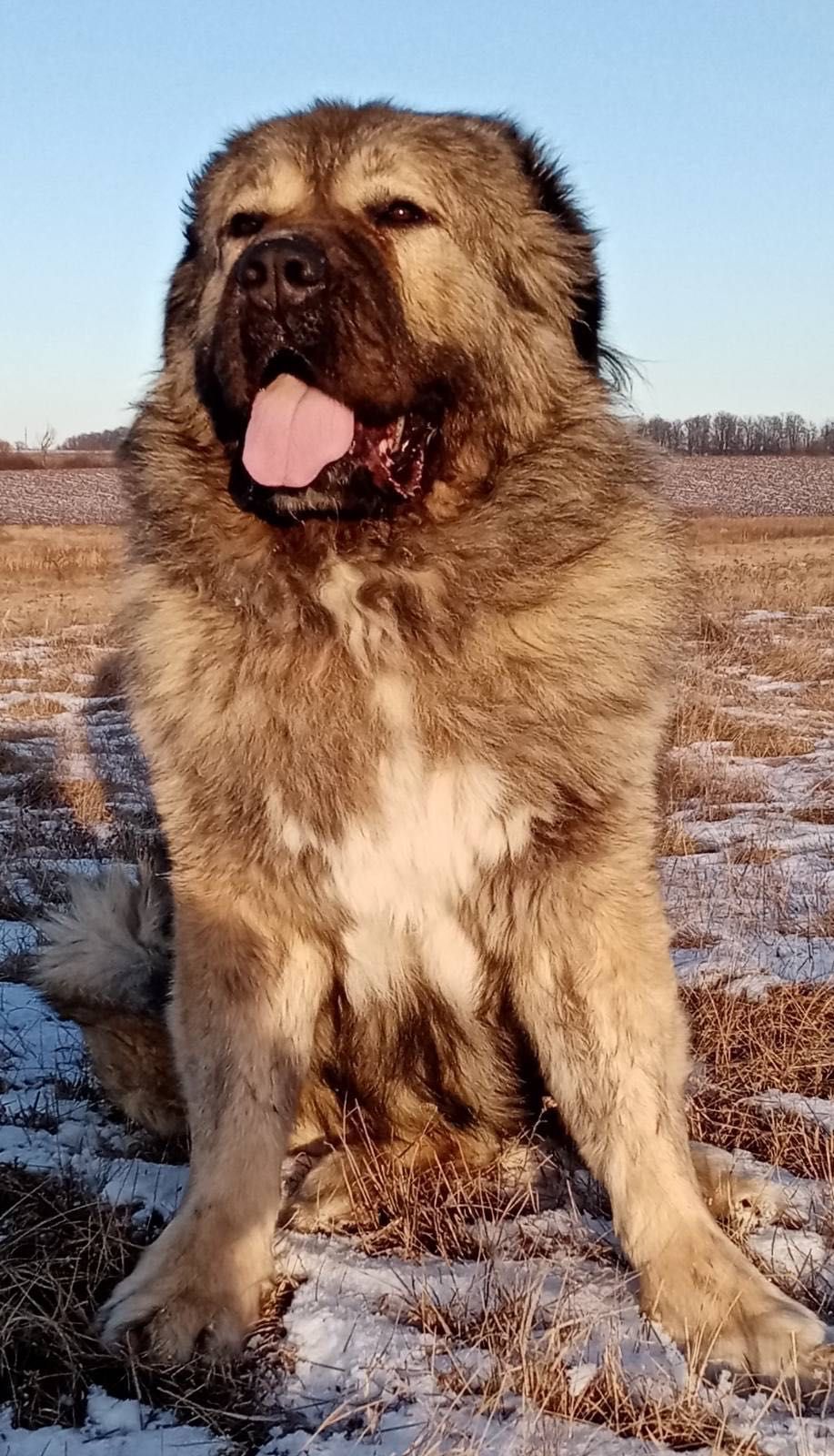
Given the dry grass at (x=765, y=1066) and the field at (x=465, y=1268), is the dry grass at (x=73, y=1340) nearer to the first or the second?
the field at (x=465, y=1268)

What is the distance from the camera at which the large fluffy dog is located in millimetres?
2326

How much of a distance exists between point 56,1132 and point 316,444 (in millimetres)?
1609

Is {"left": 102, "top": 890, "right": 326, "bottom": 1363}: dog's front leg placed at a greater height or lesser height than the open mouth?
lesser

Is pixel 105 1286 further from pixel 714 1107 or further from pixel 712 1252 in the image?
pixel 714 1107

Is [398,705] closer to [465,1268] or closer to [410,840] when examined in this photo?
[410,840]

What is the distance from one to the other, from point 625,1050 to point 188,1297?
2.89 feet

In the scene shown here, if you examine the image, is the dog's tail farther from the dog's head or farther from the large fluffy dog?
the dog's head

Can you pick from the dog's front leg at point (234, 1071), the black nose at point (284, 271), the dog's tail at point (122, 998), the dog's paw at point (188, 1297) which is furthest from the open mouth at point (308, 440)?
the dog's paw at point (188, 1297)

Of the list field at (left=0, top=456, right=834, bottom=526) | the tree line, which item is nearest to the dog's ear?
field at (left=0, top=456, right=834, bottom=526)

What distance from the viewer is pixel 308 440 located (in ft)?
7.83

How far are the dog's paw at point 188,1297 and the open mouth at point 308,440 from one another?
4.49ft

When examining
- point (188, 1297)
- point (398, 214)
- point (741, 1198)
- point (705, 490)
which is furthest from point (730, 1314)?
point (705, 490)

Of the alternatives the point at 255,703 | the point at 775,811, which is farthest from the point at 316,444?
the point at 775,811

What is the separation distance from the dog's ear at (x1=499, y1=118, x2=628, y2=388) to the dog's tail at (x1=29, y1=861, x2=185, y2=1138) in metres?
1.56
